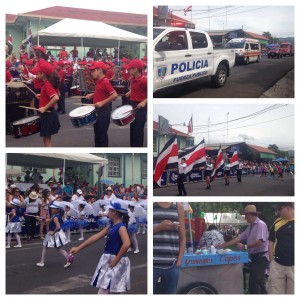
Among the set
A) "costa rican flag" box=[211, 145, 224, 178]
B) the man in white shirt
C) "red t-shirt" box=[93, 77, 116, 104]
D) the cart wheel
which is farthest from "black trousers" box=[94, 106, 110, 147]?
the cart wheel

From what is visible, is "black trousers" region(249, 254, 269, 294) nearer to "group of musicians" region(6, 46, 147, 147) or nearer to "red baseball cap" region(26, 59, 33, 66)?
"group of musicians" region(6, 46, 147, 147)

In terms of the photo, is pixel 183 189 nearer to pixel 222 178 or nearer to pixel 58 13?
pixel 222 178

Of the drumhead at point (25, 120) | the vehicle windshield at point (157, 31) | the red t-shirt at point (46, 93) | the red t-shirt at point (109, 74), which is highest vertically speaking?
the vehicle windshield at point (157, 31)

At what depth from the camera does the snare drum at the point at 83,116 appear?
19.1ft

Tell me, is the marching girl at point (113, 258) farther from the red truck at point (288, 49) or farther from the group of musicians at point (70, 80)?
the red truck at point (288, 49)

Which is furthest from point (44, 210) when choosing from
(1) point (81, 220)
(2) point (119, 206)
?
(2) point (119, 206)

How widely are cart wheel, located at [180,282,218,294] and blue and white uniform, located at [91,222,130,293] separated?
652 mm

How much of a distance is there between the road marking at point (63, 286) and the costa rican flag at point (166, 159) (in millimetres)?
1270

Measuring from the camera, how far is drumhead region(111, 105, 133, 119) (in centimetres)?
597

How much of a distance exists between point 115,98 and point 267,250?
88.7 inches

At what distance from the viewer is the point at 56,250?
595cm

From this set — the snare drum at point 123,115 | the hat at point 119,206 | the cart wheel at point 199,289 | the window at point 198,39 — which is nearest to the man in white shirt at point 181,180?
the hat at point 119,206
